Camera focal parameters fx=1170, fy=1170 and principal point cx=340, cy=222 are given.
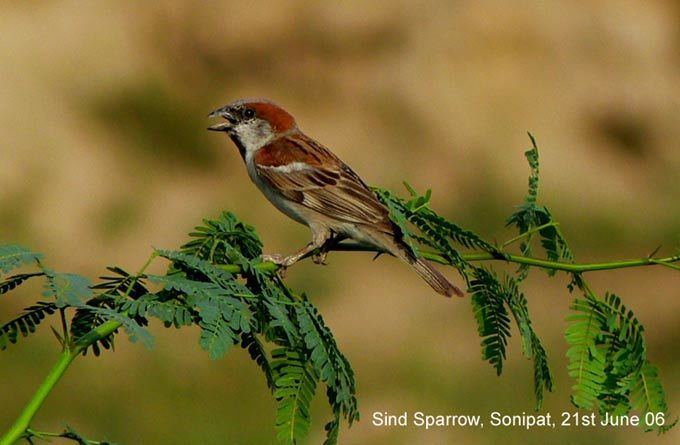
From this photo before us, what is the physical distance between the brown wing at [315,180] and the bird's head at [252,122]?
0.26 ft

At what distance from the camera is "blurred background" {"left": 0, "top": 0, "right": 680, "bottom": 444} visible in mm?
7848

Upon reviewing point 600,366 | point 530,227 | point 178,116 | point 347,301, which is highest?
point 178,116

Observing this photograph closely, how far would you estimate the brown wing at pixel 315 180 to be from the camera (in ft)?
13.4

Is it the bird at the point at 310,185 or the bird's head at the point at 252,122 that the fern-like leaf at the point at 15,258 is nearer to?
the bird at the point at 310,185

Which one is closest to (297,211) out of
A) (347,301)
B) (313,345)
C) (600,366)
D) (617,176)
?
(600,366)

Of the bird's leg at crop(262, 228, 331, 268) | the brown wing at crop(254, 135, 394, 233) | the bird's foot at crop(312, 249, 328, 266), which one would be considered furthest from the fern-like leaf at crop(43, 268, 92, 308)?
the brown wing at crop(254, 135, 394, 233)

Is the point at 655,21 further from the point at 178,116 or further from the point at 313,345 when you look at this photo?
the point at 313,345

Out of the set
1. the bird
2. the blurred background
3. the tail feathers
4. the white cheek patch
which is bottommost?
the tail feathers

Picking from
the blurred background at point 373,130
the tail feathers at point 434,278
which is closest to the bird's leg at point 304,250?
the tail feathers at point 434,278

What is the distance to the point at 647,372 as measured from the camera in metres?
2.49

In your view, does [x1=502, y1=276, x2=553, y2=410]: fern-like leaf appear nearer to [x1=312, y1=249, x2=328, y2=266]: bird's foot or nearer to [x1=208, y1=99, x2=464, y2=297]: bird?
→ [x1=208, y1=99, x2=464, y2=297]: bird

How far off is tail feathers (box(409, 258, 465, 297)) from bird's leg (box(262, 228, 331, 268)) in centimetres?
33

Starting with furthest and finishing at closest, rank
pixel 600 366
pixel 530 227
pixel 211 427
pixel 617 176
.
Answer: pixel 617 176
pixel 211 427
pixel 530 227
pixel 600 366

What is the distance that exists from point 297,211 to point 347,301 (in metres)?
3.72
